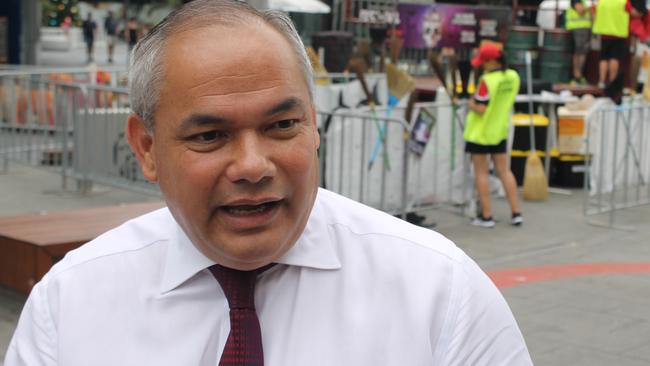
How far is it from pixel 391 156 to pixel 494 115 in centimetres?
132

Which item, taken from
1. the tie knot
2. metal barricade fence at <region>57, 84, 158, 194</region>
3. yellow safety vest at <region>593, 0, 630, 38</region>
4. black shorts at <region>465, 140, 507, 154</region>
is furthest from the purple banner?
the tie knot

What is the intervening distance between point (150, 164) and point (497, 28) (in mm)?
17424

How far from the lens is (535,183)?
467 inches

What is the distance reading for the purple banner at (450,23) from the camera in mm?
19297

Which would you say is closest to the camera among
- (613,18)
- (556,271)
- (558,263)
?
(556,271)

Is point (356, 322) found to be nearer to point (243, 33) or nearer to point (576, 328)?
point (243, 33)

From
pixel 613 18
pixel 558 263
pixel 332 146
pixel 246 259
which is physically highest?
pixel 613 18

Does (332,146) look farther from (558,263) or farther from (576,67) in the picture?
(576,67)

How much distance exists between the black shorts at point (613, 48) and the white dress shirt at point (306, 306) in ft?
49.3

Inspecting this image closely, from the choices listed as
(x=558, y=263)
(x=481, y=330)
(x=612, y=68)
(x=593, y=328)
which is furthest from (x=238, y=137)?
(x=612, y=68)

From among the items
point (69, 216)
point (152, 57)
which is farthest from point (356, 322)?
point (69, 216)

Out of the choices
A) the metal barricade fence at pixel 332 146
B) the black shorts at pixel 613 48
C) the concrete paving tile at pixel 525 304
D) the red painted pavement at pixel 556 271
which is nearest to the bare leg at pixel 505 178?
the metal barricade fence at pixel 332 146

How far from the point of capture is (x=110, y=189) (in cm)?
1219

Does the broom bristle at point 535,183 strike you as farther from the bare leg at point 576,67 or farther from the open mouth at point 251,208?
the open mouth at point 251,208
